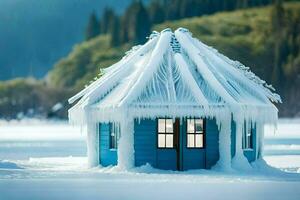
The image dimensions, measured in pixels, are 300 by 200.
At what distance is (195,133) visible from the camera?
29.8m

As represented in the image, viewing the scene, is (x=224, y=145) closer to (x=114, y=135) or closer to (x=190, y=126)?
(x=190, y=126)

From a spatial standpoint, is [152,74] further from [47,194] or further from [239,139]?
[47,194]

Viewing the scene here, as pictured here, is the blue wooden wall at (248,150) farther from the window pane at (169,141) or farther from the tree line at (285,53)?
the tree line at (285,53)

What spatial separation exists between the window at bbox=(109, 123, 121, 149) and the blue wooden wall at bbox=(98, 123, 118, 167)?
0.39ft

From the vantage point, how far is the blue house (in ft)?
95.4

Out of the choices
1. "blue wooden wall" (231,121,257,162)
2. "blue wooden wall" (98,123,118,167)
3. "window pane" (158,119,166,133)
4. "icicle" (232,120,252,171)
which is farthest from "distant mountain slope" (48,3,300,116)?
"window pane" (158,119,166,133)

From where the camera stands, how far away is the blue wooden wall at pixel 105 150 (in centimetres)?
3084

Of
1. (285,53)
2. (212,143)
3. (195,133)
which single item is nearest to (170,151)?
(195,133)

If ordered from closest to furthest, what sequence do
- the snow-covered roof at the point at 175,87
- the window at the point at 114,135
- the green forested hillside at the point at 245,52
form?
1. the snow-covered roof at the point at 175,87
2. the window at the point at 114,135
3. the green forested hillside at the point at 245,52

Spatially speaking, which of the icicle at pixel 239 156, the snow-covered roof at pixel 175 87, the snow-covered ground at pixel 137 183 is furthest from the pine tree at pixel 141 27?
the icicle at pixel 239 156

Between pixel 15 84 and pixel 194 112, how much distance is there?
160m

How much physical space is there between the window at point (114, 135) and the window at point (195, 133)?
8.74 ft

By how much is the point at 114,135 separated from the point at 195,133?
10.5 feet

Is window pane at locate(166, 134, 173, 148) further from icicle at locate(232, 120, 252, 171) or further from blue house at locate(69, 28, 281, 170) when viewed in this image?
icicle at locate(232, 120, 252, 171)
